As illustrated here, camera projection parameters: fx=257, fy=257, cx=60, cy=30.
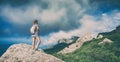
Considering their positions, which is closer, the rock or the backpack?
the rock

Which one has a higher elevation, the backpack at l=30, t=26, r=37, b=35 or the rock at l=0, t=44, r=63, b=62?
the backpack at l=30, t=26, r=37, b=35

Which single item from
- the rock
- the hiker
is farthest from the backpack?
the rock

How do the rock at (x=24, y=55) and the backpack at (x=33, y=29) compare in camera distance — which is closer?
the rock at (x=24, y=55)

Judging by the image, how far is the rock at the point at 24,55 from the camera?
38375 mm

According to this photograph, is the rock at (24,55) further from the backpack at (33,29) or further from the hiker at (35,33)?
the backpack at (33,29)

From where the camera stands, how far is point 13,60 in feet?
128

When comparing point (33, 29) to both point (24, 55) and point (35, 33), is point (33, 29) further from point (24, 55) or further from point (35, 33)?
point (24, 55)

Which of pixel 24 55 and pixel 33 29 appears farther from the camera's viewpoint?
pixel 33 29

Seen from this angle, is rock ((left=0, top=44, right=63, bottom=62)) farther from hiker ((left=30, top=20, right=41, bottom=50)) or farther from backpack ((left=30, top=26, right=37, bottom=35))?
backpack ((left=30, top=26, right=37, bottom=35))

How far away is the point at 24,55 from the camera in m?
38.6

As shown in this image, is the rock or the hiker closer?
the rock

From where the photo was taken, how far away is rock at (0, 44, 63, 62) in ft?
126

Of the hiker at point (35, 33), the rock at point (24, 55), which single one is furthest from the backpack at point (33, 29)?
the rock at point (24, 55)

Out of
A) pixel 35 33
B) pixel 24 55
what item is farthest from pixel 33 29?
pixel 24 55
